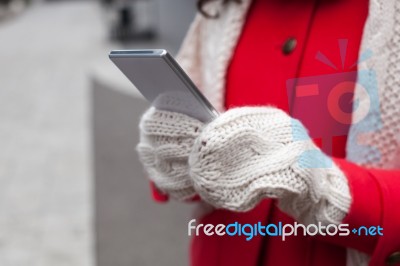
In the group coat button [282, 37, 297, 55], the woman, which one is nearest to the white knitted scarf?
the woman

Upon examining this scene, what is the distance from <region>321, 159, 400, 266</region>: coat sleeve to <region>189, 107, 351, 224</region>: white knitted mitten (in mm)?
32

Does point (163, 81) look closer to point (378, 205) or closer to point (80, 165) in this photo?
point (378, 205)

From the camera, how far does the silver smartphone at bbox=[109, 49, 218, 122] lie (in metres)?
0.53

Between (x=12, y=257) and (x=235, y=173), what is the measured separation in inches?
69.1

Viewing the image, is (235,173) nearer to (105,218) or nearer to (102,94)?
(105,218)

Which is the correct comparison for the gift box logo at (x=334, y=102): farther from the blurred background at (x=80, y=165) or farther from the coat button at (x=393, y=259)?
the blurred background at (x=80, y=165)

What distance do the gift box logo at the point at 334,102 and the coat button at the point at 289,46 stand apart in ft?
0.17

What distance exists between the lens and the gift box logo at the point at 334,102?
2.05 feet

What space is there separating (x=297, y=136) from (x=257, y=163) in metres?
0.06

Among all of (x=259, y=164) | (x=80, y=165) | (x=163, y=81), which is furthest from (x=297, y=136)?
(x=80, y=165)

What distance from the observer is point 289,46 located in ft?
2.36

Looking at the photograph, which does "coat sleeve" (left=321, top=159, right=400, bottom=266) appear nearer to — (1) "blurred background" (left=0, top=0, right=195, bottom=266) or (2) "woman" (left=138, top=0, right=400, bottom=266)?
(2) "woman" (left=138, top=0, right=400, bottom=266)

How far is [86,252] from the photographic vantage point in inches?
81.9

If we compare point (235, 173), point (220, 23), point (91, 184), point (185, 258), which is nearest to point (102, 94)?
point (91, 184)
